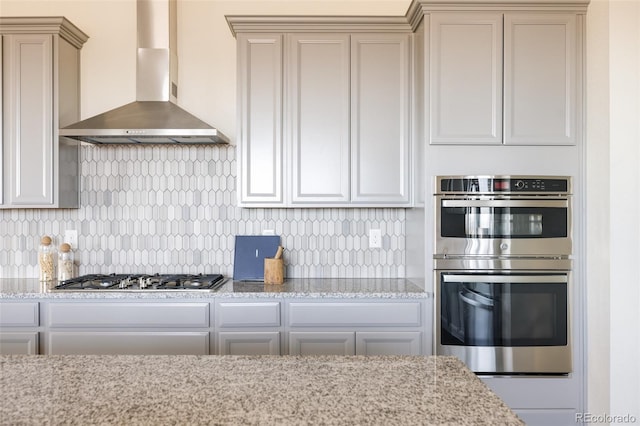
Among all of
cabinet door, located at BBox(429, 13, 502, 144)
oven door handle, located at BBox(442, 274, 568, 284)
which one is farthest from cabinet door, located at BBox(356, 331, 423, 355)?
cabinet door, located at BBox(429, 13, 502, 144)

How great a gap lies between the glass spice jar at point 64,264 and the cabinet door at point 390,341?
2.01 m

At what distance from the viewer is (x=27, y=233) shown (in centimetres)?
318

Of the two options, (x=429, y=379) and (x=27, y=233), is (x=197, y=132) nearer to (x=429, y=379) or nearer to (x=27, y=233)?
(x=27, y=233)

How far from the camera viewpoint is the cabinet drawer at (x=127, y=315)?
2559mm

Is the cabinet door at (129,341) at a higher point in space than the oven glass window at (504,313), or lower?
lower

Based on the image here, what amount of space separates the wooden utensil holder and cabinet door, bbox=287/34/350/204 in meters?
0.54

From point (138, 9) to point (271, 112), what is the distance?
1162 millimetres

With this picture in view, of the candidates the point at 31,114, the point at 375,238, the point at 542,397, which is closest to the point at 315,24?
the point at 375,238

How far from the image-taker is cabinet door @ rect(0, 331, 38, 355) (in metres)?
2.58

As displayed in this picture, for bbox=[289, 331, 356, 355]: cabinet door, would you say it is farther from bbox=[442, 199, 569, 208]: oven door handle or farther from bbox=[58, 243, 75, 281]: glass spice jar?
bbox=[58, 243, 75, 281]: glass spice jar

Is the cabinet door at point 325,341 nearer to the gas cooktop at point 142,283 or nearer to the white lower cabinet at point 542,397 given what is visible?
the gas cooktop at point 142,283

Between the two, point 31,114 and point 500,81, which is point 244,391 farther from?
point 31,114

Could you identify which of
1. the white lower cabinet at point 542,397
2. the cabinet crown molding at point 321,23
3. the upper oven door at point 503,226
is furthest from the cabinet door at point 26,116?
the white lower cabinet at point 542,397

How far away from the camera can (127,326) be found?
2.56 metres
